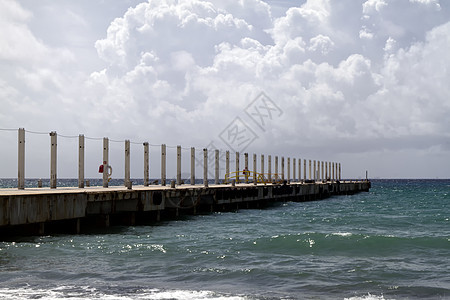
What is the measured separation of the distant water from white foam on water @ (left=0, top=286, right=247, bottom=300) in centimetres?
3

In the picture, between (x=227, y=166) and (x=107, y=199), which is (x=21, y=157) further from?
(x=227, y=166)

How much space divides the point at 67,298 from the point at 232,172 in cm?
4766

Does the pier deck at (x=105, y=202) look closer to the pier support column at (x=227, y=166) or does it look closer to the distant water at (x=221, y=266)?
the distant water at (x=221, y=266)

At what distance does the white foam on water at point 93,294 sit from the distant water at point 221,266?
0.03 m

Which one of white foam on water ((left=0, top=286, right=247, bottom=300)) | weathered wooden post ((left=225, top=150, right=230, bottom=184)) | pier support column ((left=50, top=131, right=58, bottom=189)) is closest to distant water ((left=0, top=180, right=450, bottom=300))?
white foam on water ((left=0, top=286, right=247, bottom=300))

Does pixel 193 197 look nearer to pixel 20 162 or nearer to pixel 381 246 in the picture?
pixel 20 162

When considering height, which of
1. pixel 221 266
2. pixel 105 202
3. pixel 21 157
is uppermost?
pixel 21 157

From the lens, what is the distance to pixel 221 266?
18.6 m

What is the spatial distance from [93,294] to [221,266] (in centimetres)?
570

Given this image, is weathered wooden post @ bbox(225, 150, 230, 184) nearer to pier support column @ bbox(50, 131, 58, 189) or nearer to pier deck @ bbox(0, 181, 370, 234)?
pier deck @ bbox(0, 181, 370, 234)

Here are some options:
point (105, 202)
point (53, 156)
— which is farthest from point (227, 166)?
point (105, 202)

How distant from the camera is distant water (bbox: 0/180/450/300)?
14.6 meters

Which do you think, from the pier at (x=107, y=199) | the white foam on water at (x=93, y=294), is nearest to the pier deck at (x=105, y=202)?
the pier at (x=107, y=199)

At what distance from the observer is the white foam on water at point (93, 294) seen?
1363 cm
